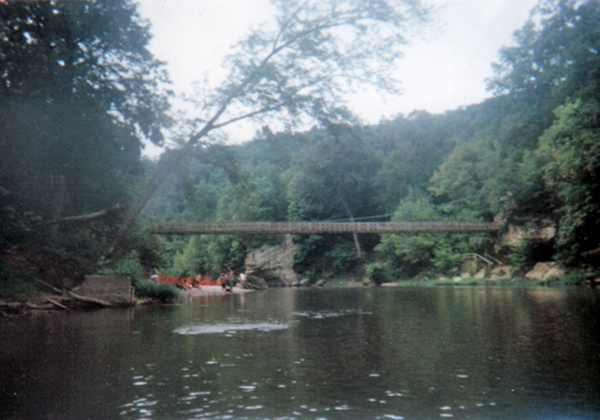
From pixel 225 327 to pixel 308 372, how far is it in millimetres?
4803

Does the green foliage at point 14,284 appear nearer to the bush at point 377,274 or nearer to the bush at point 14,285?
the bush at point 14,285

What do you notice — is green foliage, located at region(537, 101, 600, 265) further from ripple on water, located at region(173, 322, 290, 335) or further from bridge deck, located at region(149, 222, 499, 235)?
ripple on water, located at region(173, 322, 290, 335)

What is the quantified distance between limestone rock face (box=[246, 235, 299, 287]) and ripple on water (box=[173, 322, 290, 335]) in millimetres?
46549

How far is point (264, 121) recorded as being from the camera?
68.8 ft

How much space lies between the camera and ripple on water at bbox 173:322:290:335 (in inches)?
363

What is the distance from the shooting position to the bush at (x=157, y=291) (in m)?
19.4

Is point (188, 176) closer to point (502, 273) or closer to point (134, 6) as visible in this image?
point (134, 6)

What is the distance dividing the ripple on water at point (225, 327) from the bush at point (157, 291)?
9908mm

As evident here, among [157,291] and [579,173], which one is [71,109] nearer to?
[157,291]

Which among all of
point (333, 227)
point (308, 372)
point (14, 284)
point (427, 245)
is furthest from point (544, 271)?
point (308, 372)

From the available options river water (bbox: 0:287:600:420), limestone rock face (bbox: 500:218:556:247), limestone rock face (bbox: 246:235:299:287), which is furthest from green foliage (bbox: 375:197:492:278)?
river water (bbox: 0:287:600:420)

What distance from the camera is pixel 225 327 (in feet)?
32.5

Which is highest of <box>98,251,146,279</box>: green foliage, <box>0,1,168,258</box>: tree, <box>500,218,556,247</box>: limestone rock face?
<box>0,1,168,258</box>: tree

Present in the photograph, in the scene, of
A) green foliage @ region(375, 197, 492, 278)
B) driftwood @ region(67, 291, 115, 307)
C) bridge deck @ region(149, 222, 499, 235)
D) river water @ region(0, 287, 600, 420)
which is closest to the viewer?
river water @ region(0, 287, 600, 420)
